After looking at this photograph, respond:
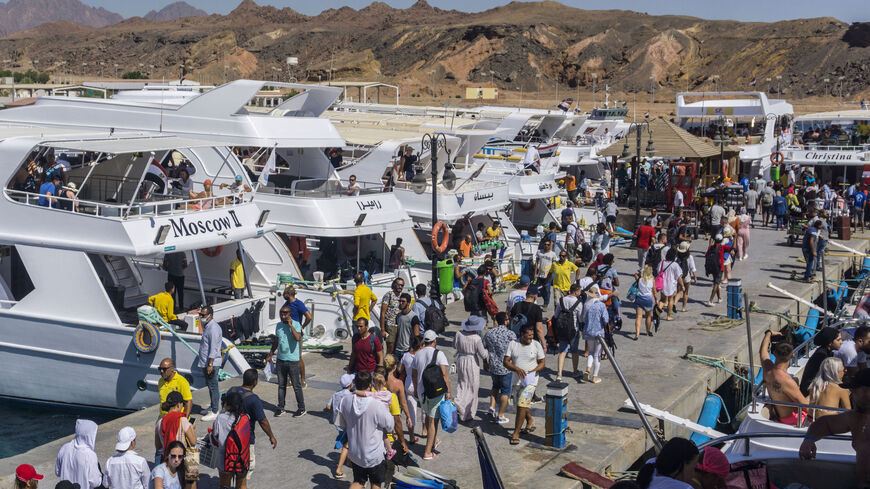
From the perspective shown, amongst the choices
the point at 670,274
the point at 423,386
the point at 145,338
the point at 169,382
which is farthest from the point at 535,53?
the point at 169,382

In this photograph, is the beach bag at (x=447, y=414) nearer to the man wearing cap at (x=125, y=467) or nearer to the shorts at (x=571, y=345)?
the man wearing cap at (x=125, y=467)

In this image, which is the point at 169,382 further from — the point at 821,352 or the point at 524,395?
the point at 821,352

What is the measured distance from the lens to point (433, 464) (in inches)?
395

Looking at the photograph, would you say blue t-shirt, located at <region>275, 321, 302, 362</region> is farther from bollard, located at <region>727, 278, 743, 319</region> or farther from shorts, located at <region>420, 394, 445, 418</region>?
bollard, located at <region>727, 278, 743, 319</region>

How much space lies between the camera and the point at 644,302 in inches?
605

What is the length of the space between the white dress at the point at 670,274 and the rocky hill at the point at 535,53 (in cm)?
8301

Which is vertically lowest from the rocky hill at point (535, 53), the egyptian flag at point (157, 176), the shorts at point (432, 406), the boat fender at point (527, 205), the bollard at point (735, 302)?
the bollard at point (735, 302)

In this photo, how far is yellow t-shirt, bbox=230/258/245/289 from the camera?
15516 millimetres

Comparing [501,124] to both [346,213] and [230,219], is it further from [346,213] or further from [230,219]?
[230,219]

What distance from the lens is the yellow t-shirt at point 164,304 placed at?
44.5 ft

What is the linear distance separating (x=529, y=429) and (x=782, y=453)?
3.91 metres

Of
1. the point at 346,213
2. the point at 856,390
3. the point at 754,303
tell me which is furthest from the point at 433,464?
the point at 754,303

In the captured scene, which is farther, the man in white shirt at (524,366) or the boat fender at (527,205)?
the boat fender at (527,205)

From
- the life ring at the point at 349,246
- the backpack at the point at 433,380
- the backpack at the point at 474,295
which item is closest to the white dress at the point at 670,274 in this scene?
the backpack at the point at 474,295
